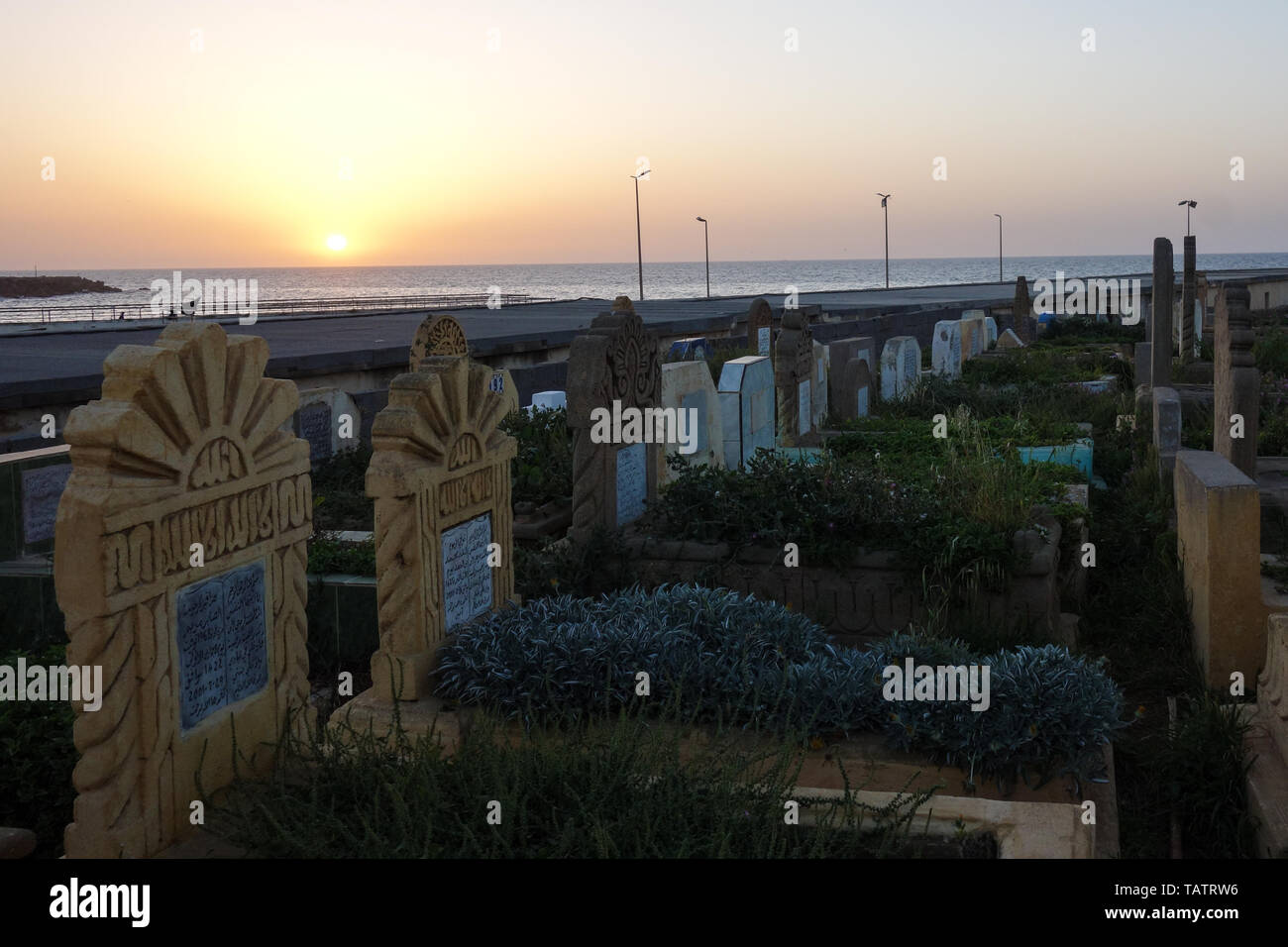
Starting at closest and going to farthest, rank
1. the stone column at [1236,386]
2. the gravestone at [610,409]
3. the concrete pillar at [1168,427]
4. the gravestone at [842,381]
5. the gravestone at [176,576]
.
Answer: the gravestone at [176,576] < the gravestone at [610,409] < the stone column at [1236,386] < the concrete pillar at [1168,427] < the gravestone at [842,381]

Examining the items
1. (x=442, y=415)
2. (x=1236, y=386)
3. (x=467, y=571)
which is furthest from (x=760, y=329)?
(x=442, y=415)

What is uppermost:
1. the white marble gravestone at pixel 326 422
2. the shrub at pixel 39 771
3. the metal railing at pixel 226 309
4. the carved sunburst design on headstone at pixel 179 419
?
the metal railing at pixel 226 309

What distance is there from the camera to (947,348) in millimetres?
20531

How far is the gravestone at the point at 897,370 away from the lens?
17.2 metres

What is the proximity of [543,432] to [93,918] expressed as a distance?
8559mm

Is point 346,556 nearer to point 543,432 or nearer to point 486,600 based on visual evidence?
point 486,600

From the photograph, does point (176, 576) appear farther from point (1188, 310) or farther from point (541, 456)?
point (1188, 310)

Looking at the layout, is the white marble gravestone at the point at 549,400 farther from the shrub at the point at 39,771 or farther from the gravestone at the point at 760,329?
the gravestone at the point at 760,329

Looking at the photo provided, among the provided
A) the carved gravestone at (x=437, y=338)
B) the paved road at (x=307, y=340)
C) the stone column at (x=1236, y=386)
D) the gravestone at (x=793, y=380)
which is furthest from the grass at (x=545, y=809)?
the paved road at (x=307, y=340)

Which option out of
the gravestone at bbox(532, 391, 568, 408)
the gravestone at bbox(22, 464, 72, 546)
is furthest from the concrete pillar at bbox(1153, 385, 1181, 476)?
the gravestone at bbox(22, 464, 72, 546)

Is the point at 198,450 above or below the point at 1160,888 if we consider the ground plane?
above

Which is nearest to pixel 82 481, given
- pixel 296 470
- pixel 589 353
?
pixel 296 470

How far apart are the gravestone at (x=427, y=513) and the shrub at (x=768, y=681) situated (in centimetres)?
18

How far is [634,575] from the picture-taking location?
7.71m
